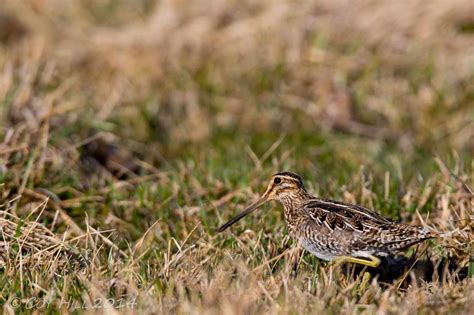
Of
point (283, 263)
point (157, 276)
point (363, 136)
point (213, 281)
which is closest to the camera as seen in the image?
point (213, 281)

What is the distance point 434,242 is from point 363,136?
152 inches

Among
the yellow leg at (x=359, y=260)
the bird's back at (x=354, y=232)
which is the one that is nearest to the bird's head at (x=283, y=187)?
the bird's back at (x=354, y=232)

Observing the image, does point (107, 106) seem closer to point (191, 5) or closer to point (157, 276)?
point (191, 5)

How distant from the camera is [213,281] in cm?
400

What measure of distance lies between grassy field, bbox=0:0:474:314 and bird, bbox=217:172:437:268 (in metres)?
0.10

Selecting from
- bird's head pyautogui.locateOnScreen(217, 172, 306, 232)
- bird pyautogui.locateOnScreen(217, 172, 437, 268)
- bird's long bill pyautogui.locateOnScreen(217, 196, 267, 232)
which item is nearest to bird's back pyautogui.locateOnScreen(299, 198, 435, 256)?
bird pyautogui.locateOnScreen(217, 172, 437, 268)

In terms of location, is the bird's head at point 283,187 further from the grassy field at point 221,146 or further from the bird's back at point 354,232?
the bird's back at point 354,232

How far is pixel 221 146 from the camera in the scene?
27.5ft

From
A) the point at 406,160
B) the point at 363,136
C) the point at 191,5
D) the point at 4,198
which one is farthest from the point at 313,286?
the point at 191,5

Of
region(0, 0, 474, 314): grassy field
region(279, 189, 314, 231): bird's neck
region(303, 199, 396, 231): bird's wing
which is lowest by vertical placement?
region(0, 0, 474, 314): grassy field

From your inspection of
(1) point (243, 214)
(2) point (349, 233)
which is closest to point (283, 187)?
(1) point (243, 214)

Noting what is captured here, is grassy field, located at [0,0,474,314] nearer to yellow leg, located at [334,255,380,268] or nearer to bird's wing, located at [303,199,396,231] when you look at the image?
yellow leg, located at [334,255,380,268]

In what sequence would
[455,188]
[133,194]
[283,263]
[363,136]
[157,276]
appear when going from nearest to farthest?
1. [157,276]
2. [283,263]
3. [455,188]
4. [133,194]
5. [363,136]

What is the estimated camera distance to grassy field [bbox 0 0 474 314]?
13.8 ft
